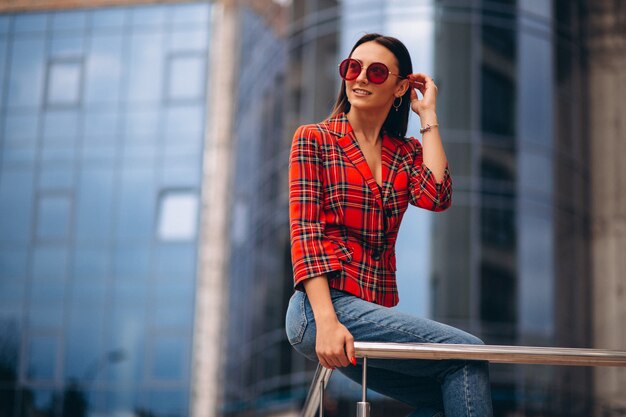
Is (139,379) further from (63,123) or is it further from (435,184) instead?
(435,184)

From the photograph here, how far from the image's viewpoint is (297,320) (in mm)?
3471

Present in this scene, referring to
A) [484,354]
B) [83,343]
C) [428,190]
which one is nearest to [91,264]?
[83,343]

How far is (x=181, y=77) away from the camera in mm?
35438

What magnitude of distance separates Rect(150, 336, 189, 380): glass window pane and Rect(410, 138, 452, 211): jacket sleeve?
98.5 feet

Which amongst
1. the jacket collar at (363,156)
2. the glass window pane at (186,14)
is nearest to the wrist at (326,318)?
the jacket collar at (363,156)

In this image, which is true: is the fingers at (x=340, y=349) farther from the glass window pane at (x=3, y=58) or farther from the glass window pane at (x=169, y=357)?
the glass window pane at (x=3, y=58)

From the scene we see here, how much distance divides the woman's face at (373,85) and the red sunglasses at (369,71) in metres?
0.01

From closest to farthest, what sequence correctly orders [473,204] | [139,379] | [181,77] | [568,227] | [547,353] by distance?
[547,353] < [473,204] < [568,227] < [139,379] < [181,77]

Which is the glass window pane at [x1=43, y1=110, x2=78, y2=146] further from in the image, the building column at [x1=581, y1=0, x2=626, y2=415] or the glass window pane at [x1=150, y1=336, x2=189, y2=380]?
the building column at [x1=581, y1=0, x2=626, y2=415]

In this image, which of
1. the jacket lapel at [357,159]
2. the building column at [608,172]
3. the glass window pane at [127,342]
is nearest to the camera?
the jacket lapel at [357,159]

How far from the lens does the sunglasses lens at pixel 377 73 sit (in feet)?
12.5

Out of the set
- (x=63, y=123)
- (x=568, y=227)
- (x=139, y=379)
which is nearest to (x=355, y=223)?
(x=568, y=227)

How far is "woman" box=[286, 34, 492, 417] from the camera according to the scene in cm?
339

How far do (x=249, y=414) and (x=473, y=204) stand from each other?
28.6ft
